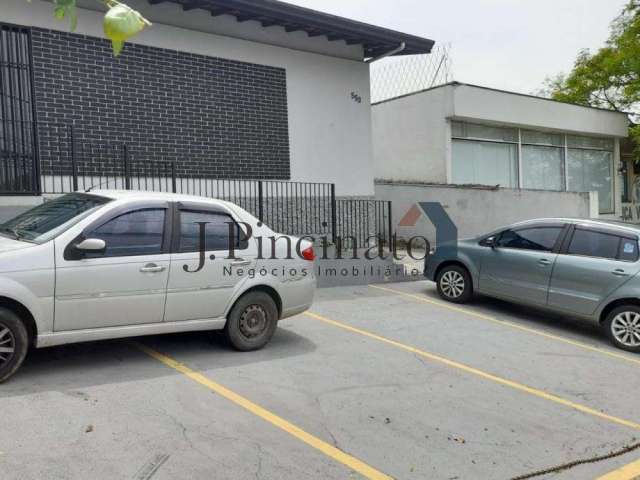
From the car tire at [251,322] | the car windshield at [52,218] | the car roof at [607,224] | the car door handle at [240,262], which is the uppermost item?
the car windshield at [52,218]

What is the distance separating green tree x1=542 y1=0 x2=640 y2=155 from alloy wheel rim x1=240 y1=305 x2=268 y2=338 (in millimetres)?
18656

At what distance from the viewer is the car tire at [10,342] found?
4531mm

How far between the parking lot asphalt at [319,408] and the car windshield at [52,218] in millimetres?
1181

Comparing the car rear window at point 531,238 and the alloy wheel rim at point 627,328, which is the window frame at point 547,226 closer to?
the car rear window at point 531,238

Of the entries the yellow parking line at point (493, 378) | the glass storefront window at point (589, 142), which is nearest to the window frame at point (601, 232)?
the yellow parking line at point (493, 378)

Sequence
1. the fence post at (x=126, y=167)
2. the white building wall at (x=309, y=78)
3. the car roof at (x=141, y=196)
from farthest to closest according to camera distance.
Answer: the white building wall at (x=309, y=78), the fence post at (x=126, y=167), the car roof at (x=141, y=196)

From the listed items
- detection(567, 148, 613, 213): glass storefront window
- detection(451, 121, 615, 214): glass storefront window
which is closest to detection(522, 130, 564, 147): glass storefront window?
detection(451, 121, 615, 214): glass storefront window

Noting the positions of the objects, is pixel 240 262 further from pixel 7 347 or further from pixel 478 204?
pixel 478 204

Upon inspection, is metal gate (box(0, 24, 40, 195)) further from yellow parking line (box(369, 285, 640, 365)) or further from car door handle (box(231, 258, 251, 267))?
yellow parking line (box(369, 285, 640, 365))

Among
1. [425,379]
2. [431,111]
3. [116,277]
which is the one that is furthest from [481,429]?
[431,111]

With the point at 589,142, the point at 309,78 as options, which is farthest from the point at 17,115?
the point at 589,142

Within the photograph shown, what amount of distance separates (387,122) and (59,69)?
10.7m

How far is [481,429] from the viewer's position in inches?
183

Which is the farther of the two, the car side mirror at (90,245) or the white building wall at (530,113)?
the white building wall at (530,113)
